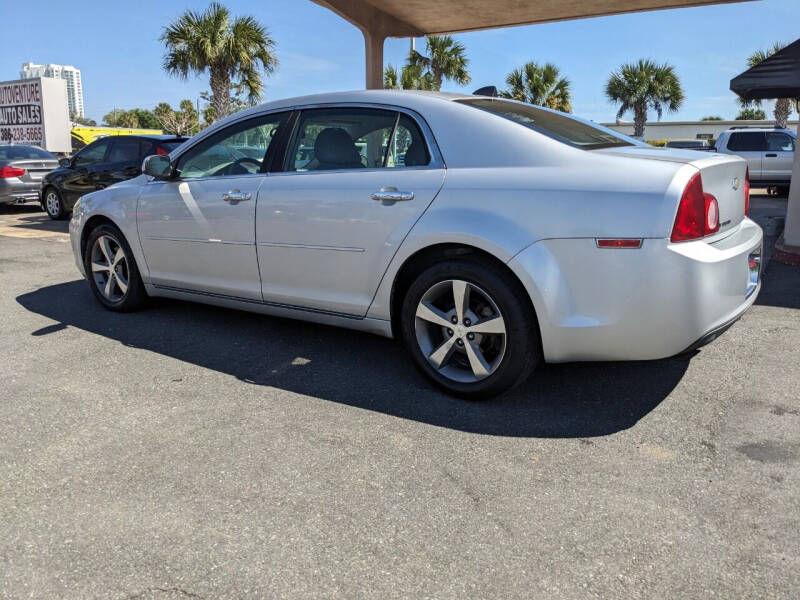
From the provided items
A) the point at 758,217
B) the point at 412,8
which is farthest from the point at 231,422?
the point at 758,217

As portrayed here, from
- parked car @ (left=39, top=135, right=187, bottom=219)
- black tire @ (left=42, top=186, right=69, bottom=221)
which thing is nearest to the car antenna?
parked car @ (left=39, top=135, right=187, bottom=219)

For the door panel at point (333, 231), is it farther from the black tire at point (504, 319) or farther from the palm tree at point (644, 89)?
the palm tree at point (644, 89)

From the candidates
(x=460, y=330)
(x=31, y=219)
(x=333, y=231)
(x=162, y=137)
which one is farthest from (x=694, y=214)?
(x=31, y=219)

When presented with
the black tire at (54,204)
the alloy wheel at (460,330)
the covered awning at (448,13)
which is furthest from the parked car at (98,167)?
the alloy wheel at (460,330)

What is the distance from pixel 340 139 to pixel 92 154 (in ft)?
28.2

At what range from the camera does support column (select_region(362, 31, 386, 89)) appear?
1172cm

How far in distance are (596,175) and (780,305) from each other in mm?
3330

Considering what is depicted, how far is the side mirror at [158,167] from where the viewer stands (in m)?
4.65

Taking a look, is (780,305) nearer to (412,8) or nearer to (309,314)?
(309,314)

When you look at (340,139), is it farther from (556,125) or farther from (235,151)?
(556,125)

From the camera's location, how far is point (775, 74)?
805 cm

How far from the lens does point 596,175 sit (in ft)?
9.95

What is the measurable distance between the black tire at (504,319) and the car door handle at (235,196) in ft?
4.37

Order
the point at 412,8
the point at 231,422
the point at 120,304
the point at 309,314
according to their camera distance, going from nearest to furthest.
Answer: the point at 231,422
the point at 309,314
the point at 120,304
the point at 412,8
